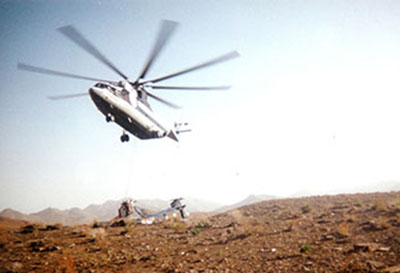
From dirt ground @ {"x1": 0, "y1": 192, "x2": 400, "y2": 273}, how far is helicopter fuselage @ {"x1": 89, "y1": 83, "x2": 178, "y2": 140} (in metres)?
5.58

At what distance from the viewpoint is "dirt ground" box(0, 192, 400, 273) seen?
Result: 19.2 ft

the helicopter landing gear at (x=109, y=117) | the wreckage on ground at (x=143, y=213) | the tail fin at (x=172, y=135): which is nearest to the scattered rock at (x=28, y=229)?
the wreckage on ground at (x=143, y=213)

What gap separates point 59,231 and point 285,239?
35.4ft

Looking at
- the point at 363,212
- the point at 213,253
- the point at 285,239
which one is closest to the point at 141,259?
the point at 213,253

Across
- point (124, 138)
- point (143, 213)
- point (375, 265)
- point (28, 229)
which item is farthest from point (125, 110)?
point (375, 265)

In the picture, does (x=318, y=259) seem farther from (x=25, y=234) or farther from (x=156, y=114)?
(x=25, y=234)

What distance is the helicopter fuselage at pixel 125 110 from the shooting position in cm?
1045

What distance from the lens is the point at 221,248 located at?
26.3 feet

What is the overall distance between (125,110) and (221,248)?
795cm

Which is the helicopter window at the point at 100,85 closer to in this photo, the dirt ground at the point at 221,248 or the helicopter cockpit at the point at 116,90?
the helicopter cockpit at the point at 116,90

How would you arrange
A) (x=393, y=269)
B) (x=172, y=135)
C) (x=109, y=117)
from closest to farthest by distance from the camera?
(x=393, y=269) → (x=109, y=117) → (x=172, y=135)

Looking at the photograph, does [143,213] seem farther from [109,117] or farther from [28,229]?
[109,117]

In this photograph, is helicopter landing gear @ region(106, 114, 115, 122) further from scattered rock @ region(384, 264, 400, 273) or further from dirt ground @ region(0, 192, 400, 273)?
scattered rock @ region(384, 264, 400, 273)

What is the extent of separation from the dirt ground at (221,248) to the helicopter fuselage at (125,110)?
558 cm
